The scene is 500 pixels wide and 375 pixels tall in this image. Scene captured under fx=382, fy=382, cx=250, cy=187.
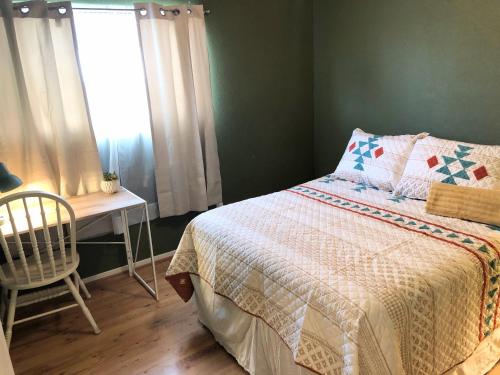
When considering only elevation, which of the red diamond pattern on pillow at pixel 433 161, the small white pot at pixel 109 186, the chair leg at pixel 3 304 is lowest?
the chair leg at pixel 3 304

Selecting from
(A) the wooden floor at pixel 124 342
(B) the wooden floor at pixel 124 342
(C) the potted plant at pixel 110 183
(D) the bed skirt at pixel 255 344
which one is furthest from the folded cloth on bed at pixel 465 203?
(C) the potted plant at pixel 110 183

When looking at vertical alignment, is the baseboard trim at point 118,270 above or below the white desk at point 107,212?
below

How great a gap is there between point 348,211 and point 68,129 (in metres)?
1.82

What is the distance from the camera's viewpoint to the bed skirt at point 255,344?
1630 millimetres

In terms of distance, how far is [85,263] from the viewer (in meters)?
2.78

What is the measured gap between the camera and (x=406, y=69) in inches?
109

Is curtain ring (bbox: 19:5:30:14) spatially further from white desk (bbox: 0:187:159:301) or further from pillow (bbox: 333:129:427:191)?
pillow (bbox: 333:129:427:191)

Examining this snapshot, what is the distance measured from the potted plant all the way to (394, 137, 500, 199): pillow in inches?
71.5

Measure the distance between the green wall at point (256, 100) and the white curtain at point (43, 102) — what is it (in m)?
0.66

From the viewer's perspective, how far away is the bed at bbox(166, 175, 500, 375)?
4.45 feet

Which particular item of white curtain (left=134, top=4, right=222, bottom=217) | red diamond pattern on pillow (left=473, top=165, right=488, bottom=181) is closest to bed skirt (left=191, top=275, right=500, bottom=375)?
red diamond pattern on pillow (left=473, top=165, right=488, bottom=181)

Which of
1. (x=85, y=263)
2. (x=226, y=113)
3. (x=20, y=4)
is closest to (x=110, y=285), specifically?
(x=85, y=263)

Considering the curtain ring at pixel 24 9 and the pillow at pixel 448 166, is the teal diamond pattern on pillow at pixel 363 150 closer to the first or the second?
the pillow at pixel 448 166

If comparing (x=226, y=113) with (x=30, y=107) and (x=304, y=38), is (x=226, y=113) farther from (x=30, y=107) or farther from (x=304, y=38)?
(x=30, y=107)
